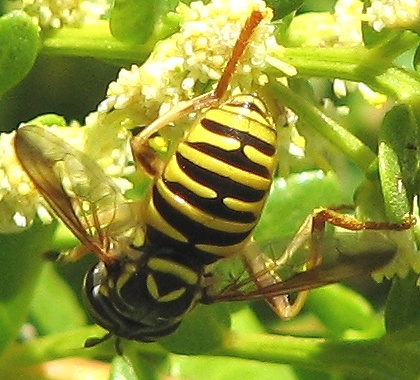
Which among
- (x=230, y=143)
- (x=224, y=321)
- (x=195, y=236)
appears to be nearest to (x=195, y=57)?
(x=230, y=143)

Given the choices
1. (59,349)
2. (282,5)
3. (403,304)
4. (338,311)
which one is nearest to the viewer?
(282,5)

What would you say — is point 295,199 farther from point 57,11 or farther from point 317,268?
point 57,11

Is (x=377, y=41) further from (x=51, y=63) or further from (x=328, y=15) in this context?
(x=51, y=63)

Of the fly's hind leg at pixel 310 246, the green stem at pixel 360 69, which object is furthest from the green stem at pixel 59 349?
the green stem at pixel 360 69

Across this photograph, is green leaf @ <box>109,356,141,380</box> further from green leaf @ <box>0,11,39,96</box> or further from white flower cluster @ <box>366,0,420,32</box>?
white flower cluster @ <box>366,0,420,32</box>

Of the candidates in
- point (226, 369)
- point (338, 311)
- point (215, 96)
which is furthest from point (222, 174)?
point (226, 369)

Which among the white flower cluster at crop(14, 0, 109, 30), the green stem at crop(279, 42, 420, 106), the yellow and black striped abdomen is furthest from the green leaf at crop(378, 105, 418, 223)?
the white flower cluster at crop(14, 0, 109, 30)
